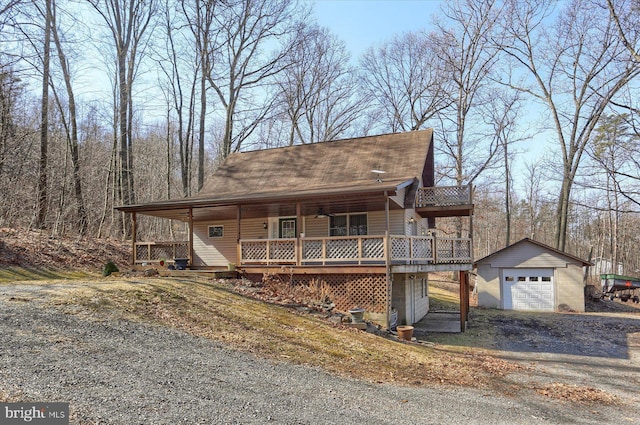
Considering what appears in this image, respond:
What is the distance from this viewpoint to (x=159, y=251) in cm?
1869

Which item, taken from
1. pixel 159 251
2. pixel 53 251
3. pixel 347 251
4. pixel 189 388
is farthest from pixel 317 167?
pixel 189 388

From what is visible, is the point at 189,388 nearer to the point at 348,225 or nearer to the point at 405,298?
the point at 405,298

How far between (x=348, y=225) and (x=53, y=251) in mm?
11876

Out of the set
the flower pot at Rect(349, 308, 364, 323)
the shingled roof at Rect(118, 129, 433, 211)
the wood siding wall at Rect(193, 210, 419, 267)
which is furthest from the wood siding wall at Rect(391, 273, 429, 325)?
the shingled roof at Rect(118, 129, 433, 211)

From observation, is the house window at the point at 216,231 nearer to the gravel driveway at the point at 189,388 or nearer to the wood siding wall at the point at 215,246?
the wood siding wall at the point at 215,246

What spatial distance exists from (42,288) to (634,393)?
1341 cm

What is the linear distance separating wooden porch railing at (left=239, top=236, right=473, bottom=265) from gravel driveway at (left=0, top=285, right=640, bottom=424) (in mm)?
6604

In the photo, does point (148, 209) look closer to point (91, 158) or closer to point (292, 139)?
point (91, 158)

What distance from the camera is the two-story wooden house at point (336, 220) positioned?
14.5m

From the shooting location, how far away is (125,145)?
2475 centimetres

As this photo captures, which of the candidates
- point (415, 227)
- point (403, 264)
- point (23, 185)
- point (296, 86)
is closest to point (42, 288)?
point (403, 264)

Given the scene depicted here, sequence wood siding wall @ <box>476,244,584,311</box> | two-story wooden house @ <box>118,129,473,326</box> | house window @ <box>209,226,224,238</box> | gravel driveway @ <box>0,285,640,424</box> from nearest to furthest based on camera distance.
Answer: gravel driveway @ <box>0,285,640,424</box>
two-story wooden house @ <box>118,129,473,326</box>
house window @ <box>209,226,224,238</box>
wood siding wall @ <box>476,244,584,311</box>

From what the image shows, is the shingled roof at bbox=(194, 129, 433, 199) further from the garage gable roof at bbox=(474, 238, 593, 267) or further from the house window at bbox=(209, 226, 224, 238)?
the garage gable roof at bbox=(474, 238, 593, 267)

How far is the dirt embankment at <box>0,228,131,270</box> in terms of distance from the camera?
51.6 feet
